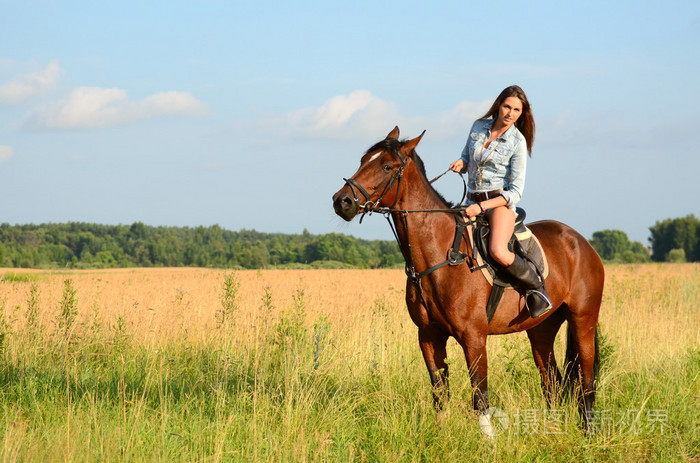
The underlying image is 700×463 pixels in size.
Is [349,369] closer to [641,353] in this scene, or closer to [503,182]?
[503,182]

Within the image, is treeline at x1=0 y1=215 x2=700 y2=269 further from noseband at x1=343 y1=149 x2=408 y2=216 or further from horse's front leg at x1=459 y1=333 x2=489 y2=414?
noseband at x1=343 y1=149 x2=408 y2=216

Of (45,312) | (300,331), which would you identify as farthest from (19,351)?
(300,331)

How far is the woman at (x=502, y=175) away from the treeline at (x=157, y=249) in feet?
115

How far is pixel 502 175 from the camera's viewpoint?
5098 millimetres

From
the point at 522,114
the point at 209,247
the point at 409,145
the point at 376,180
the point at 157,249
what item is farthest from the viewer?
the point at 209,247

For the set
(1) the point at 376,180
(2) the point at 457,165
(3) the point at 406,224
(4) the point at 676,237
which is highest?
(4) the point at 676,237

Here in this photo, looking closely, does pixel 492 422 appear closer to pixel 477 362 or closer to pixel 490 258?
pixel 477 362

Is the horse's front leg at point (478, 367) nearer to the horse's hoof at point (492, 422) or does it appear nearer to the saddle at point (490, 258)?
the horse's hoof at point (492, 422)

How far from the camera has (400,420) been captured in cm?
495

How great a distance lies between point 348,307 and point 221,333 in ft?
13.4

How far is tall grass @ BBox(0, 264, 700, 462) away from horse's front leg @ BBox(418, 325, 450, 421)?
0.15m

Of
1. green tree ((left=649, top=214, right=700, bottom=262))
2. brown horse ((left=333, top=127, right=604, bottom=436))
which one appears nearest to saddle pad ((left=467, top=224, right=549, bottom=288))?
brown horse ((left=333, top=127, right=604, bottom=436))

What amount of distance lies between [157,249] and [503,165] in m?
70.0

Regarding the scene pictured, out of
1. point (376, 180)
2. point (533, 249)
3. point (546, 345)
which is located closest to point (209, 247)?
point (546, 345)
